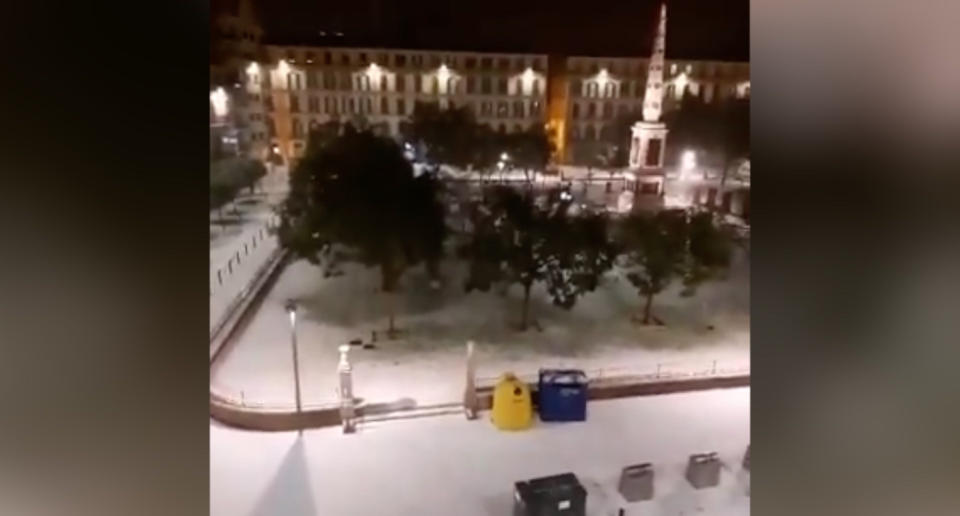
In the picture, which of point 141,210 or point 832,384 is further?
point 832,384

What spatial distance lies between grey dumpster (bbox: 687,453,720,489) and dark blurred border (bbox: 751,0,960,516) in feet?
0.17

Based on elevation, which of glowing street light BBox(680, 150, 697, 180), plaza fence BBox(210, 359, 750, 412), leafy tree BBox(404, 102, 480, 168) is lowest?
plaza fence BBox(210, 359, 750, 412)

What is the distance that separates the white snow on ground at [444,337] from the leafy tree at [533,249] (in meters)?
0.01

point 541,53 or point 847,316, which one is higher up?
point 541,53

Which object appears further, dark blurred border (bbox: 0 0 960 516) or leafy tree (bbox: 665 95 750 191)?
leafy tree (bbox: 665 95 750 191)

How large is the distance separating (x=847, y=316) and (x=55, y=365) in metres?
0.81

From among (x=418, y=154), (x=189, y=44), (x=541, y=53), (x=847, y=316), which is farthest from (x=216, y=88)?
(x=847, y=316)

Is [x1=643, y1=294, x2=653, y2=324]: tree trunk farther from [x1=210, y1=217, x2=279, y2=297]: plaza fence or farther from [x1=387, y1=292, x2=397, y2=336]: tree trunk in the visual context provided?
[x1=210, y1=217, x2=279, y2=297]: plaza fence

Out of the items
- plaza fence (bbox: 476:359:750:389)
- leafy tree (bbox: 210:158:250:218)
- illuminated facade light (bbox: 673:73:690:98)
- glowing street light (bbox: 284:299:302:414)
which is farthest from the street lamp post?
illuminated facade light (bbox: 673:73:690:98)

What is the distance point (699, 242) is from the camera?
1039 millimetres

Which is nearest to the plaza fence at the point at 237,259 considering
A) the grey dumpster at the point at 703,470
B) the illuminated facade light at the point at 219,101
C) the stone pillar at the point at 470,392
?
the illuminated facade light at the point at 219,101

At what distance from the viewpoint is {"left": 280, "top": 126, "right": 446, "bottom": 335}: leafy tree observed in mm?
952

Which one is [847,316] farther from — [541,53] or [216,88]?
[216,88]

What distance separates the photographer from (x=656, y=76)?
1.01 m
